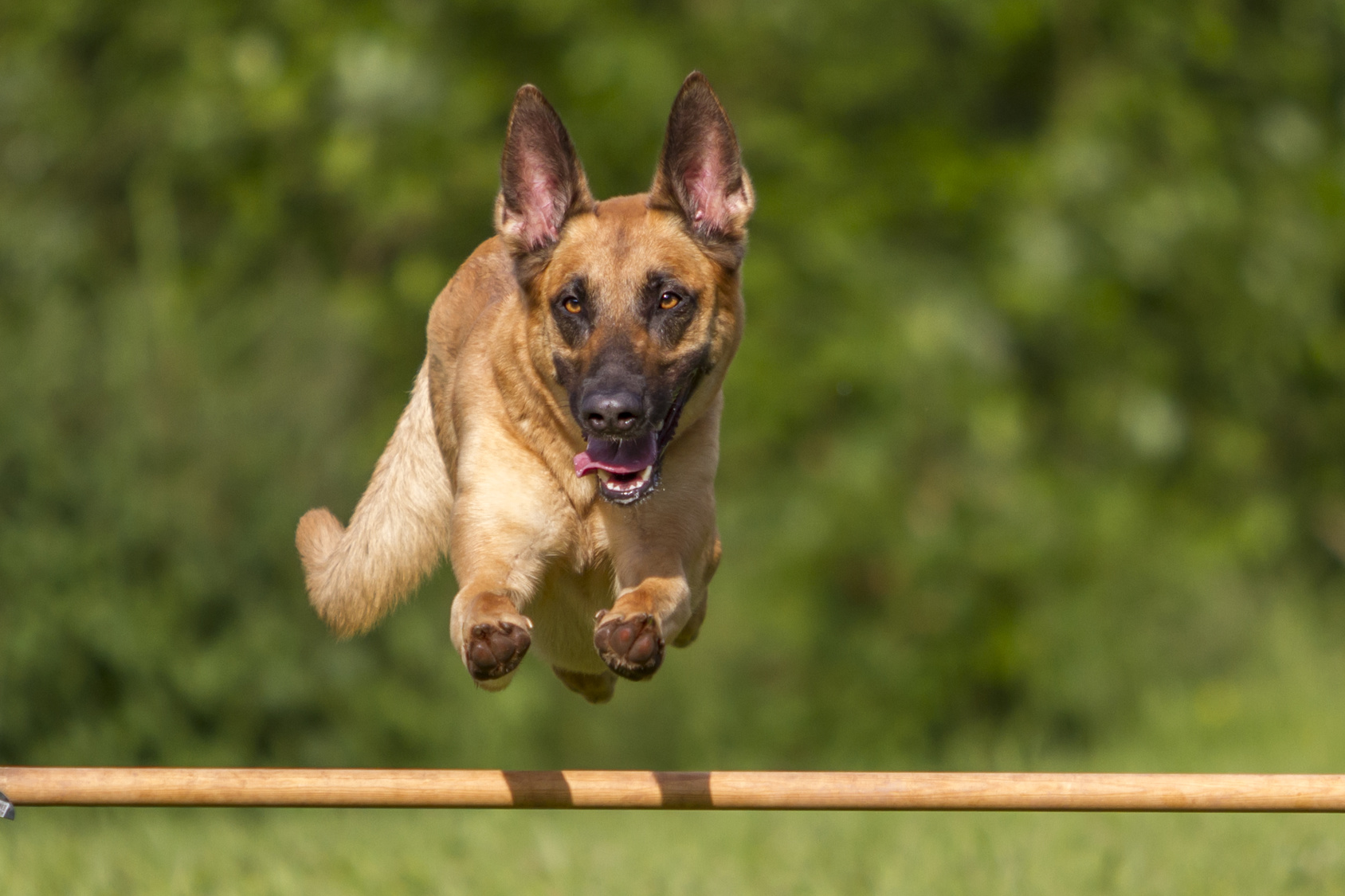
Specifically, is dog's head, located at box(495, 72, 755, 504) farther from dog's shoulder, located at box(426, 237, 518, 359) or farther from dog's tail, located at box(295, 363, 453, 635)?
dog's tail, located at box(295, 363, 453, 635)

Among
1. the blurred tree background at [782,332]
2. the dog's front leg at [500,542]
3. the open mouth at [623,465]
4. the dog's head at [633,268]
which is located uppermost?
the dog's head at [633,268]

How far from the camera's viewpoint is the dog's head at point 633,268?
4.41 m

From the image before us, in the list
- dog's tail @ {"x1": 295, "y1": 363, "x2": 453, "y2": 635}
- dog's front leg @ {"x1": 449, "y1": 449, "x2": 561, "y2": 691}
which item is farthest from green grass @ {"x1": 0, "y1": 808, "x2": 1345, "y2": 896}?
dog's front leg @ {"x1": 449, "y1": 449, "x2": 561, "y2": 691}

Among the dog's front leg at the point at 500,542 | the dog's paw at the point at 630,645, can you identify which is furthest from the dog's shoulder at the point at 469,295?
the dog's paw at the point at 630,645

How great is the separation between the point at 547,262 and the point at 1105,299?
13.0 m

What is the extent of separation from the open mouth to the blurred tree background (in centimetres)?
966

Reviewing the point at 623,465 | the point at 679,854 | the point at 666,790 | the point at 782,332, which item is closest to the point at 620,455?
the point at 623,465

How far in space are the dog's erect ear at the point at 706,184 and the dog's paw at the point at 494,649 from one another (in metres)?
1.50

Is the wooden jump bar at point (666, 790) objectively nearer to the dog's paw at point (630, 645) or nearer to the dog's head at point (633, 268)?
the dog's paw at point (630, 645)

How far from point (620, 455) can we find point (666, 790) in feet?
3.07

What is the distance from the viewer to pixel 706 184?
15.9 ft

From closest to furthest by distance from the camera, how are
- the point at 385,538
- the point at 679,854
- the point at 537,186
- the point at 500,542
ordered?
the point at 500,542
the point at 537,186
the point at 385,538
the point at 679,854

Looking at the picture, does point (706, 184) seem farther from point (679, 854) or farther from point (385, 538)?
point (679, 854)

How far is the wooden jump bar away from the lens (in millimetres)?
3963
